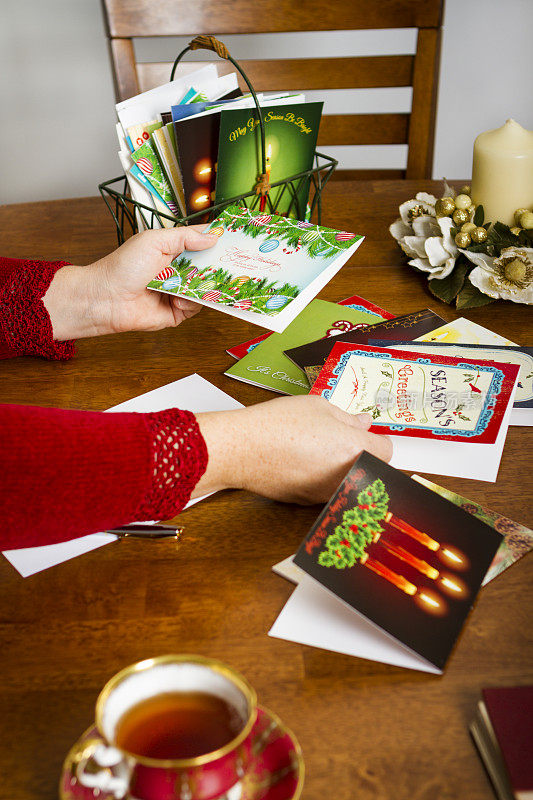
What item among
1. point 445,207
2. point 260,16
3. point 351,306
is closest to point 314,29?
point 260,16

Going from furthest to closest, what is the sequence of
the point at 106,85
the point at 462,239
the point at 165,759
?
1. the point at 106,85
2. the point at 462,239
3. the point at 165,759

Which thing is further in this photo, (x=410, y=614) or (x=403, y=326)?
(x=403, y=326)

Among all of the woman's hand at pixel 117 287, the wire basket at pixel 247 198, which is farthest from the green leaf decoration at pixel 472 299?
the woman's hand at pixel 117 287

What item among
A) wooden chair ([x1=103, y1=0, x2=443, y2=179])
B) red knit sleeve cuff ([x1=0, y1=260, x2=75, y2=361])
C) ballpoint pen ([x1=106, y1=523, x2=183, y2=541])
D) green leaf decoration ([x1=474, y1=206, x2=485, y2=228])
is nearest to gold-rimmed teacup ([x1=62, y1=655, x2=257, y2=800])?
ballpoint pen ([x1=106, y1=523, x2=183, y2=541])

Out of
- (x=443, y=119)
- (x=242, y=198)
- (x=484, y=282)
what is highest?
(x=242, y=198)

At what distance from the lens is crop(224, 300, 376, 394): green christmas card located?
946 mm

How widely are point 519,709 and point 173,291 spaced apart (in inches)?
26.8

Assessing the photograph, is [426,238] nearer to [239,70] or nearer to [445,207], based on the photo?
[445,207]

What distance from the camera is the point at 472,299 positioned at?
1.08 meters

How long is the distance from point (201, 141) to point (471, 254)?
447mm

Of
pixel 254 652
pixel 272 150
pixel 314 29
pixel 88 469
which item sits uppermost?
pixel 314 29

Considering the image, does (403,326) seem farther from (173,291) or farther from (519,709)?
(519,709)

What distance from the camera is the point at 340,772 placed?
0.51 m

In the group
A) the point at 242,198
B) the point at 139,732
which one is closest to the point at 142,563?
the point at 139,732
